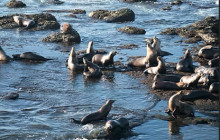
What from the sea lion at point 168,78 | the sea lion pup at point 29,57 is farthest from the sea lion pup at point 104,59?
the sea lion at point 168,78

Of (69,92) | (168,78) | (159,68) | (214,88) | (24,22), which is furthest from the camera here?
(24,22)

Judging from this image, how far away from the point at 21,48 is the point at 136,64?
5.83 metres

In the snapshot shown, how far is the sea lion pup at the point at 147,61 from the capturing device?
1596 centimetres

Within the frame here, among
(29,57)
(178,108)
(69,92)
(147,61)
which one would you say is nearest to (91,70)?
(69,92)

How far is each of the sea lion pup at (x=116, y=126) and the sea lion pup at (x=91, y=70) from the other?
4784 millimetres

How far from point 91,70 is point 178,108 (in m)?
4.63

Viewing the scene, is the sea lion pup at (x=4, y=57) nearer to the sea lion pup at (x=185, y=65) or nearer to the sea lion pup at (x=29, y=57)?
the sea lion pup at (x=29, y=57)

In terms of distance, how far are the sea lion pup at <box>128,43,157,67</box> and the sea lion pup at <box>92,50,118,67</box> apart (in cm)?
62

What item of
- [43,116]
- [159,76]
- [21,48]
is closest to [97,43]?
[21,48]

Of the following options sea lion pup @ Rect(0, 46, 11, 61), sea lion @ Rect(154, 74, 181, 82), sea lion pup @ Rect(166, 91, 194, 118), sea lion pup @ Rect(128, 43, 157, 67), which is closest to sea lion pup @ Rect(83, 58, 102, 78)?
sea lion pup @ Rect(128, 43, 157, 67)

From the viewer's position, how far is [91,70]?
607 inches

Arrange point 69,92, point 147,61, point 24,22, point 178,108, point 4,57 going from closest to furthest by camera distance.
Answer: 1. point 178,108
2. point 69,92
3. point 147,61
4. point 4,57
5. point 24,22

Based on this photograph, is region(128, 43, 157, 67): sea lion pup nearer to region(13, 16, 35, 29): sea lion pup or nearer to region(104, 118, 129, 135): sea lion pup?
region(104, 118, 129, 135): sea lion pup

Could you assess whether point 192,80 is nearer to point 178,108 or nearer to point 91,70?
point 178,108
